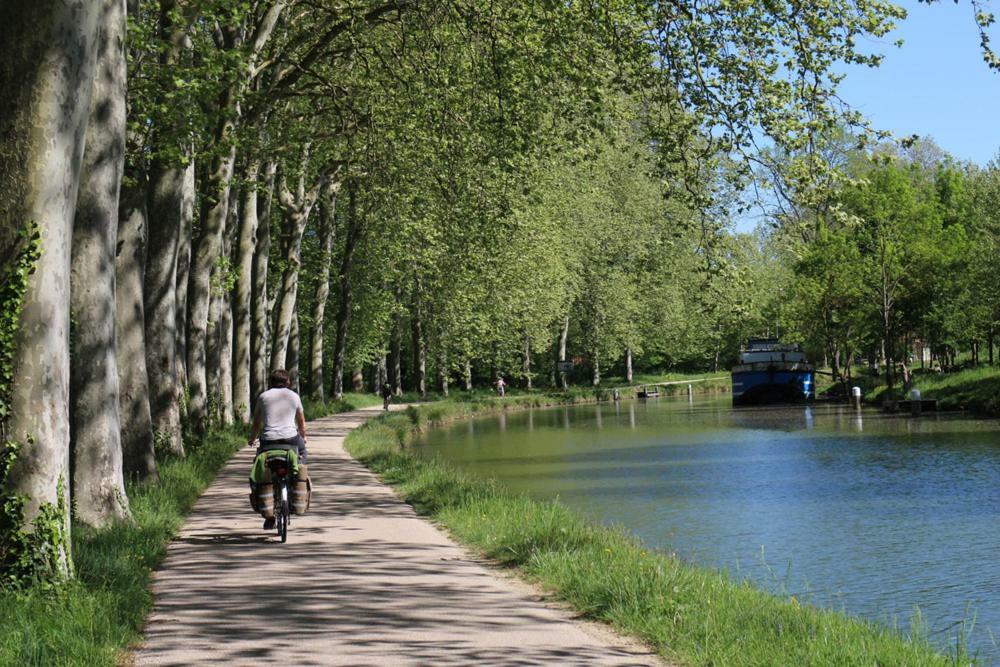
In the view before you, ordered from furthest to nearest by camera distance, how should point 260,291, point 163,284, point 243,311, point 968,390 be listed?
point 968,390, point 260,291, point 243,311, point 163,284

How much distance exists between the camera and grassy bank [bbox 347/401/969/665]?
8133mm

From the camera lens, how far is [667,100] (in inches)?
683

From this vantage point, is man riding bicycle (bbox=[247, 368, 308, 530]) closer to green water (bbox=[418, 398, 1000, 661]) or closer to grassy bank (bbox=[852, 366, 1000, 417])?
green water (bbox=[418, 398, 1000, 661])

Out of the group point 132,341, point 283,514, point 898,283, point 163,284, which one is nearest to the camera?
point 283,514

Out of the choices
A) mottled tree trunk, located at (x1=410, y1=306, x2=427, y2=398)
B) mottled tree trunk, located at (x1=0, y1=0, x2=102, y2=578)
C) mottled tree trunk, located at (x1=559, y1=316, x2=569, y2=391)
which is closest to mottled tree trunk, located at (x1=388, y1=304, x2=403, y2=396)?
mottled tree trunk, located at (x1=410, y1=306, x2=427, y2=398)

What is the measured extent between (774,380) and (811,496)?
141ft

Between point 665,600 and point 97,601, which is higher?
point 97,601

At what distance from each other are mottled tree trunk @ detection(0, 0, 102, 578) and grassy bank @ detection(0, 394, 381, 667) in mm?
436

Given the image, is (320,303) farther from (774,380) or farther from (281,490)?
(281,490)

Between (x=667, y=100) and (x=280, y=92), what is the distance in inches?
467

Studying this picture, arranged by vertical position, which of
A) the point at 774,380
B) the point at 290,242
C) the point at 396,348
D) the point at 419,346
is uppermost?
the point at 290,242

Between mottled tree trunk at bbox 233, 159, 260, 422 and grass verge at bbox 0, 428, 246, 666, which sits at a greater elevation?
mottled tree trunk at bbox 233, 159, 260, 422

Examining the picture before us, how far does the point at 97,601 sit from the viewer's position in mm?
9070

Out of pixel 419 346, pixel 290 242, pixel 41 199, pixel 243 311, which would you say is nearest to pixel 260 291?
pixel 290 242
